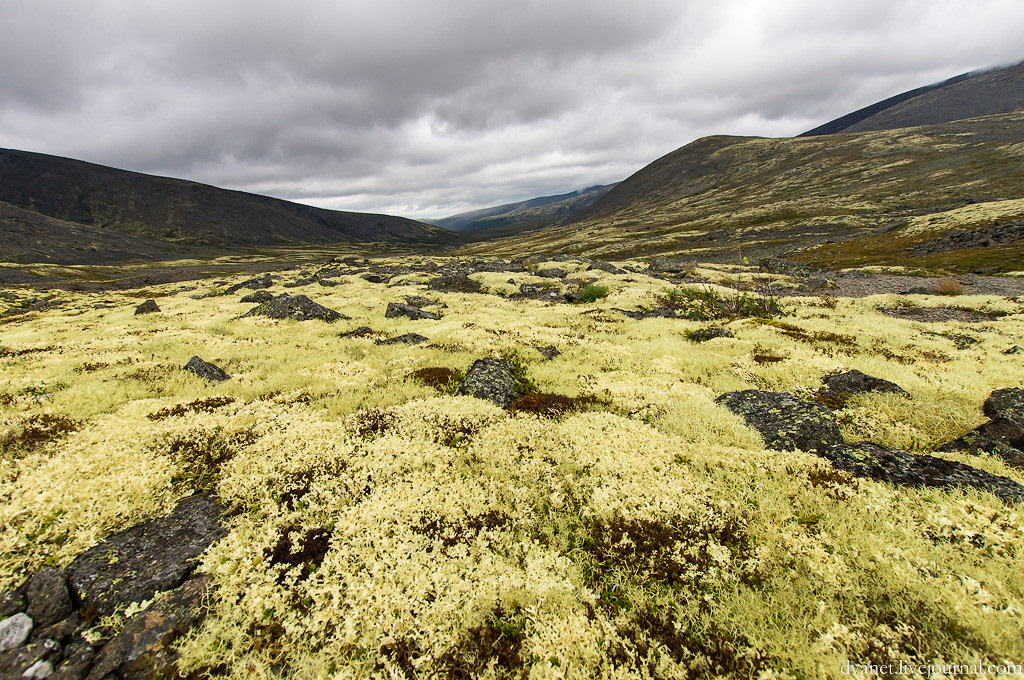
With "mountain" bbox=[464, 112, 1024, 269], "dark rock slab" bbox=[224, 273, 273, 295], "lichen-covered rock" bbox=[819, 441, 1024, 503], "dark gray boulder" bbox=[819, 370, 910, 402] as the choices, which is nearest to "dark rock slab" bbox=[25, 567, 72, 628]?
"lichen-covered rock" bbox=[819, 441, 1024, 503]

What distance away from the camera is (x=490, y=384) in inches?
A: 561

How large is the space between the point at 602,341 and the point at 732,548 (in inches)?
565

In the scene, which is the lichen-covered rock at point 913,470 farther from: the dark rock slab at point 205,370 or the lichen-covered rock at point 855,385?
the dark rock slab at point 205,370

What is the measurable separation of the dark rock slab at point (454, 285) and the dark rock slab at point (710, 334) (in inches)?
1030

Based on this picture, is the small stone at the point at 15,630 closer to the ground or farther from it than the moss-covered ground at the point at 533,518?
farther from it

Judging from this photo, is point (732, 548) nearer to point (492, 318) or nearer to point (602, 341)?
point (602, 341)

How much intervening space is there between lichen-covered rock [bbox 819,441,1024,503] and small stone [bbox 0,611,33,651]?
47.3 feet

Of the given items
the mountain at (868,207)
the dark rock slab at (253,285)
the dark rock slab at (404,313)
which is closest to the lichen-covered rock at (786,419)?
the dark rock slab at (404,313)

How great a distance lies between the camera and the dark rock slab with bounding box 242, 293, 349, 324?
27.5m

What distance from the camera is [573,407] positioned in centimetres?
1307

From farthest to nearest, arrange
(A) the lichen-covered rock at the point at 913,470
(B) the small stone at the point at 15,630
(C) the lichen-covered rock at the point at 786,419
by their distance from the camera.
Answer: (C) the lichen-covered rock at the point at 786,419, (A) the lichen-covered rock at the point at 913,470, (B) the small stone at the point at 15,630

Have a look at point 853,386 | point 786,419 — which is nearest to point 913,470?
point 786,419

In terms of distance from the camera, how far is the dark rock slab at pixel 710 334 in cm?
2088

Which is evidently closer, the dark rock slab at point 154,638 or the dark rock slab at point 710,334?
the dark rock slab at point 154,638
